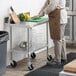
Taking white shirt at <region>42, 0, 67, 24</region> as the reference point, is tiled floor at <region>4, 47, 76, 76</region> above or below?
below

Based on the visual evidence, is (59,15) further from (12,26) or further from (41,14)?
(12,26)

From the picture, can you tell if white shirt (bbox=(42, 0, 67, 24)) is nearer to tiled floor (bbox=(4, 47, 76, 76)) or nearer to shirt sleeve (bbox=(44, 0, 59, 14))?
shirt sleeve (bbox=(44, 0, 59, 14))

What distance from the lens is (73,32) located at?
5.67m

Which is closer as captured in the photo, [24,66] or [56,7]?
[56,7]

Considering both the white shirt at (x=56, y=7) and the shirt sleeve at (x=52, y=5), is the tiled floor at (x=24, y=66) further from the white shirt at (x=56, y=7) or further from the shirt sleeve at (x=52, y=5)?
the shirt sleeve at (x=52, y=5)

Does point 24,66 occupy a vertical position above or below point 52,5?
below

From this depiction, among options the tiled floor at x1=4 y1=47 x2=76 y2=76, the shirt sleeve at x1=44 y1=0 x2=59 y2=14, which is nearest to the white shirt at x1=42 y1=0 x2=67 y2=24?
the shirt sleeve at x1=44 y1=0 x2=59 y2=14

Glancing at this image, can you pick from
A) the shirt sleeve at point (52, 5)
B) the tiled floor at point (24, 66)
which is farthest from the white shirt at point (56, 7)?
the tiled floor at point (24, 66)

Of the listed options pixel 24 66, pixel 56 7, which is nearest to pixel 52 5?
pixel 56 7

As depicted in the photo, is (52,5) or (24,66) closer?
(52,5)

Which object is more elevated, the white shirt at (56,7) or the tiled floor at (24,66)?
the white shirt at (56,7)

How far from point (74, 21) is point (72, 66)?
13.2 ft

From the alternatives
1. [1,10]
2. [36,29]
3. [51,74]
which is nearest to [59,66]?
[51,74]

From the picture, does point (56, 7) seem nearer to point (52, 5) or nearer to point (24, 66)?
point (52, 5)
